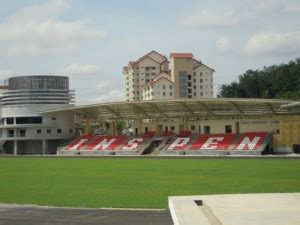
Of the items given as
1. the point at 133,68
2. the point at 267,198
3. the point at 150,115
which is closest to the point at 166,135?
the point at 150,115

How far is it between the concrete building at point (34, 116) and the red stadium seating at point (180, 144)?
2184cm

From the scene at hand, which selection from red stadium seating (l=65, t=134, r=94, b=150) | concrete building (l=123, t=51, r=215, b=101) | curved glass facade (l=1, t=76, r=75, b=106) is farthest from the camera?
concrete building (l=123, t=51, r=215, b=101)

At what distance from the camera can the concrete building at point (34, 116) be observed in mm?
87625

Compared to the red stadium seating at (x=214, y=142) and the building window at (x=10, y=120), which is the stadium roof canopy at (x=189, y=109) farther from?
the building window at (x=10, y=120)

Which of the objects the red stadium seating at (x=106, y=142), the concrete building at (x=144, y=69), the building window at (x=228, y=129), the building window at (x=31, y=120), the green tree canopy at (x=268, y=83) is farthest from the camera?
the concrete building at (x=144, y=69)

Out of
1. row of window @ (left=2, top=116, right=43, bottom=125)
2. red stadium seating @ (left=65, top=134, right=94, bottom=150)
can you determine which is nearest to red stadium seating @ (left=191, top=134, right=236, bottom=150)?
red stadium seating @ (left=65, top=134, right=94, bottom=150)

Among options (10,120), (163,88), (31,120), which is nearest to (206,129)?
(31,120)

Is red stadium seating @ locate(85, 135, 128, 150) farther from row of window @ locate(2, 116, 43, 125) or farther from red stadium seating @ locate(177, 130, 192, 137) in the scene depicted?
row of window @ locate(2, 116, 43, 125)

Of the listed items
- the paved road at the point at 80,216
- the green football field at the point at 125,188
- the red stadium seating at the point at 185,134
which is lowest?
the green football field at the point at 125,188

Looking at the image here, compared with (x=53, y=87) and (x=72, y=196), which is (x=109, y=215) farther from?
(x=53, y=87)

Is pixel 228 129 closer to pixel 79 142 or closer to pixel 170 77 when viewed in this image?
pixel 79 142

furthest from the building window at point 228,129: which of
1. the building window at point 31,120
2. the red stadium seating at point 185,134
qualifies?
the building window at point 31,120

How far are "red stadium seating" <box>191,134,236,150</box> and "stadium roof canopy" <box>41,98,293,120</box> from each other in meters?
3.53

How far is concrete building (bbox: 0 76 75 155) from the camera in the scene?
87625mm
